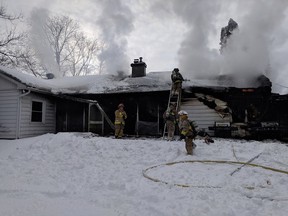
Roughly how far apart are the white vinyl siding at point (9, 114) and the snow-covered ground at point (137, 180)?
3103mm

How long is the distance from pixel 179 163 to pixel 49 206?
12.2 feet

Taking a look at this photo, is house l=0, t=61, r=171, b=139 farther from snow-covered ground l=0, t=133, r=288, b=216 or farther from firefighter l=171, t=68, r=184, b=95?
snow-covered ground l=0, t=133, r=288, b=216

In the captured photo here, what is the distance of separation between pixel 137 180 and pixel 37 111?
9935 mm

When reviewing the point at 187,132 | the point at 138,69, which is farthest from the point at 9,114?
the point at 187,132

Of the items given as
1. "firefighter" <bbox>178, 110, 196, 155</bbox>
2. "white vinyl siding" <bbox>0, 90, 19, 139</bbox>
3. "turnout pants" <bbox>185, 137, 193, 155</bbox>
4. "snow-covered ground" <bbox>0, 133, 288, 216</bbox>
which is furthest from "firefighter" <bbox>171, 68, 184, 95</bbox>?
"white vinyl siding" <bbox>0, 90, 19, 139</bbox>

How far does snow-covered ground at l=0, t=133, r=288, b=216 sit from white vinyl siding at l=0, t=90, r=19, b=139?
3103 mm

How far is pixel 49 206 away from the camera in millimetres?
4098

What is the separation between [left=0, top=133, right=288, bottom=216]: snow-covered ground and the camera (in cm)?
401

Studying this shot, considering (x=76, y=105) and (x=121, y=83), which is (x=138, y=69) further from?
(x=76, y=105)

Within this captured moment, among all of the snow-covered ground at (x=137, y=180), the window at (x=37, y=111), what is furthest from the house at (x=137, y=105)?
the snow-covered ground at (x=137, y=180)

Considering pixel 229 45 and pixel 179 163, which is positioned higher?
pixel 229 45

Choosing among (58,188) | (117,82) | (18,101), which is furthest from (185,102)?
(58,188)

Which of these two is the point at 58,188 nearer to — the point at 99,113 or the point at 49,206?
the point at 49,206

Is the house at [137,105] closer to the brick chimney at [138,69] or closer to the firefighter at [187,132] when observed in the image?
the brick chimney at [138,69]
